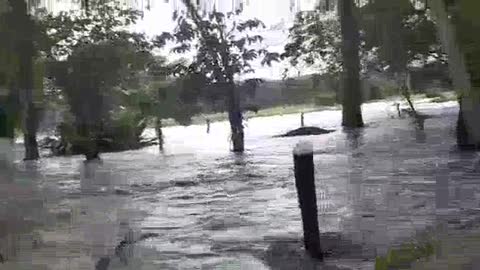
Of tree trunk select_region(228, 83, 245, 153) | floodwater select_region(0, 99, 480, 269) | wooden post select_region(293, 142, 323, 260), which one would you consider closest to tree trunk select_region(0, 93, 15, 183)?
floodwater select_region(0, 99, 480, 269)

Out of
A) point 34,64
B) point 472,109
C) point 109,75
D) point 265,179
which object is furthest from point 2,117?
point 472,109

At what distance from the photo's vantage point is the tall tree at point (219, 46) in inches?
62.7

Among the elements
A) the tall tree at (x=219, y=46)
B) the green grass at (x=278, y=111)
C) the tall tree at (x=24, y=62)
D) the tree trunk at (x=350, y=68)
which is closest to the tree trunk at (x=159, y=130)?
the green grass at (x=278, y=111)

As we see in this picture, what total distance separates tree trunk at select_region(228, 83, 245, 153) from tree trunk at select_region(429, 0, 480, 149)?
1.51 ft

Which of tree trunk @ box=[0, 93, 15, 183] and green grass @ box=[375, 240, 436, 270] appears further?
tree trunk @ box=[0, 93, 15, 183]

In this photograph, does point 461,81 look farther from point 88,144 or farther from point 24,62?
point 24,62

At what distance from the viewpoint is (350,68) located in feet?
5.30

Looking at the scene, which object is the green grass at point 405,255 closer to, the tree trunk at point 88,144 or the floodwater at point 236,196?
the floodwater at point 236,196

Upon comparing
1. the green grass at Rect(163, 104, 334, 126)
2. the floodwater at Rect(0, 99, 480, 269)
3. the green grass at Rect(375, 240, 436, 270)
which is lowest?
the green grass at Rect(375, 240, 436, 270)

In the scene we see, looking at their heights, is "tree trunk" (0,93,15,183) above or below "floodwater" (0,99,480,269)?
above

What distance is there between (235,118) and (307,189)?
222mm

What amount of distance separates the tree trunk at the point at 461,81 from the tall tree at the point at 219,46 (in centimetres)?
36

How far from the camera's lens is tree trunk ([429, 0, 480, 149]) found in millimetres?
1589

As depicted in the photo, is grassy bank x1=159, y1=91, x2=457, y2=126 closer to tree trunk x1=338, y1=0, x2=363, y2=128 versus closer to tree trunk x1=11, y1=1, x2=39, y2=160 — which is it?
tree trunk x1=338, y1=0, x2=363, y2=128
